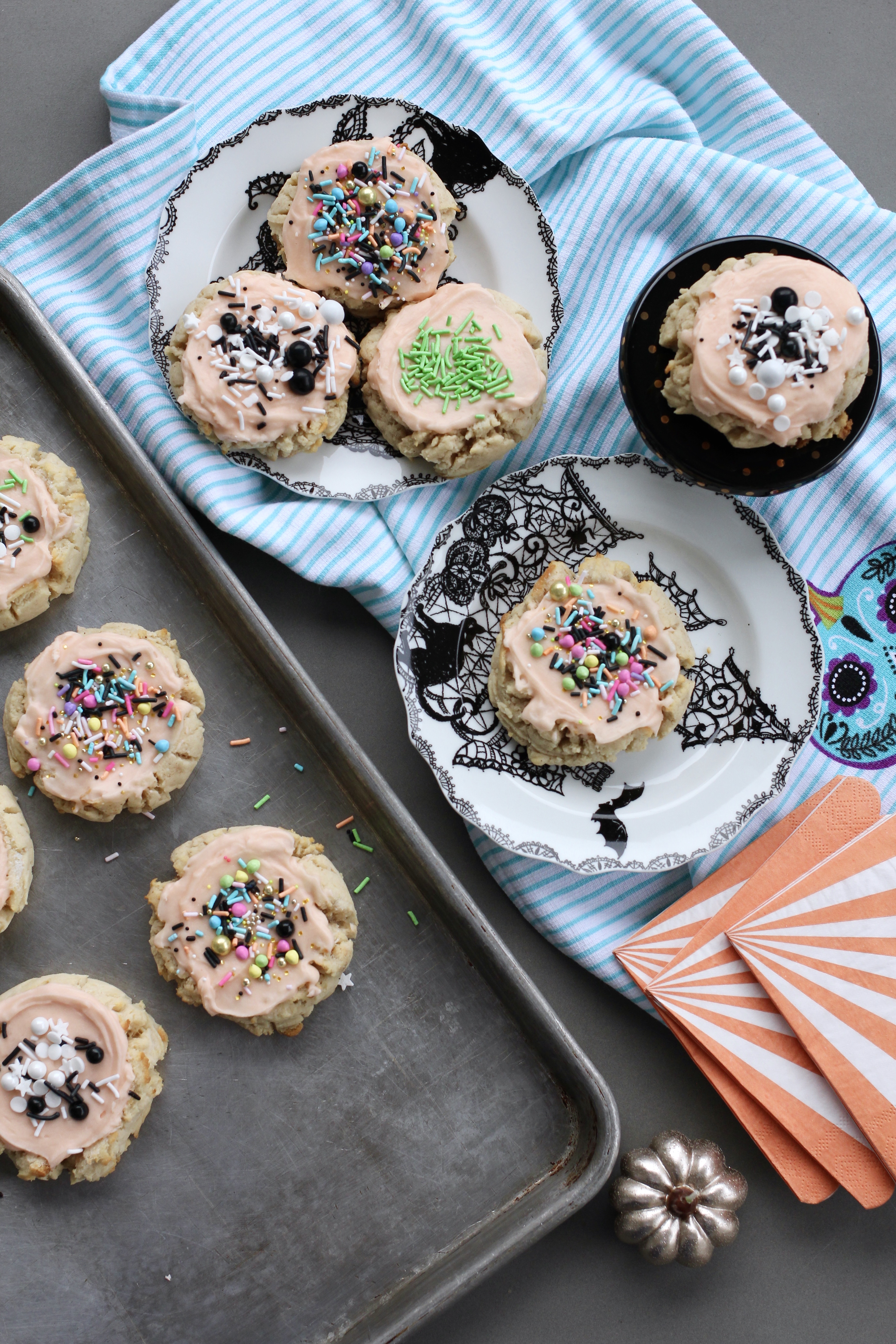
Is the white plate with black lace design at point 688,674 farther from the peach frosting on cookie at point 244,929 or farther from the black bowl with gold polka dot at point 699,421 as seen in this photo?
the peach frosting on cookie at point 244,929

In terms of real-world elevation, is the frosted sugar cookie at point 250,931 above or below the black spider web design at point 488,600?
below

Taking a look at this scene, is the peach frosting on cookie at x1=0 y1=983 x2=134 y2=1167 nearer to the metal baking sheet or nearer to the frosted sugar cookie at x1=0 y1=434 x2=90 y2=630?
the metal baking sheet

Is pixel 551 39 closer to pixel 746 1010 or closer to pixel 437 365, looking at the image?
pixel 437 365

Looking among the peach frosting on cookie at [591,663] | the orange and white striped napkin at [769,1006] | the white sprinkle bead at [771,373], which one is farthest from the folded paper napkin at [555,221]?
the white sprinkle bead at [771,373]

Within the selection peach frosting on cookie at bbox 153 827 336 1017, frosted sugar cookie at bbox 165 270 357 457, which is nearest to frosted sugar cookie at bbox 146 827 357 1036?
peach frosting on cookie at bbox 153 827 336 1017

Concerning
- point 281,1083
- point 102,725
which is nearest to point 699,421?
point 102,725

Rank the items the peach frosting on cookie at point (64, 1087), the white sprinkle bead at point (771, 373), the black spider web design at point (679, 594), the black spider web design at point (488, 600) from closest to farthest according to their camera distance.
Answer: the white sprinkle bead at point (771, 373)
the peach frosting on cookie at point (64, 1087)
the black spider web design at point (488, 600)
the black spider web design at point (679, 594)
